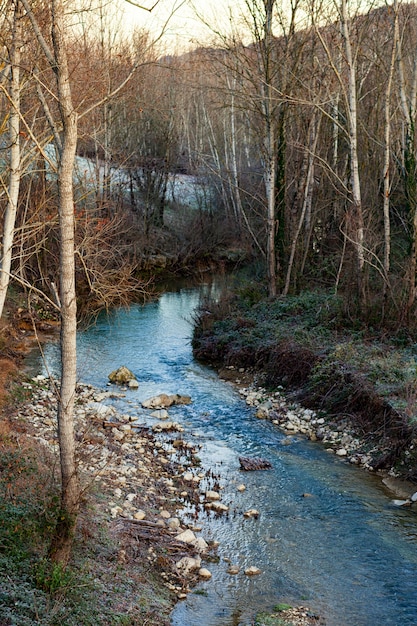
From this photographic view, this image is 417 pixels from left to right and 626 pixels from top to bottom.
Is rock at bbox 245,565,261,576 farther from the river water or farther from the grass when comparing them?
the grass

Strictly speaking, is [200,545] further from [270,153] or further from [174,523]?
[270,153]

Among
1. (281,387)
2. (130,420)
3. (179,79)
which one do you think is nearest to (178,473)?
(130,420)

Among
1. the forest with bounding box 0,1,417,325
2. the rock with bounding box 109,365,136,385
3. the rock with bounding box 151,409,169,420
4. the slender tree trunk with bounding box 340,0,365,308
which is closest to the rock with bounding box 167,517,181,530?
the forest with bounding box 0,1,417,325

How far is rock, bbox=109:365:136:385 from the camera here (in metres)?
13.7

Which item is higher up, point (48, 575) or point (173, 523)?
point (48, 575)

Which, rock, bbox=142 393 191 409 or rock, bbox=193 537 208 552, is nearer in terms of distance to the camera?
rock, bbox=193 537 208 552

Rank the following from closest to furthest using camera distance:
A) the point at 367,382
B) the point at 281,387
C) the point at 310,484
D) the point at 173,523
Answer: the point at 173,523
the point at 310,484
the point at 367,382
the point at 281,387

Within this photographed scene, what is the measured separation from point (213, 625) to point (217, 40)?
15268 mm

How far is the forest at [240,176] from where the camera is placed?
233 inches

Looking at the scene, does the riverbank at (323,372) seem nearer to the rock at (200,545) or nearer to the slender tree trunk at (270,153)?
the slender tree trunk at (270,153)

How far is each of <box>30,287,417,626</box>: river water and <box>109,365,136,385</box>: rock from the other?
0.71 ft

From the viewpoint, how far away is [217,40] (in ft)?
56.8

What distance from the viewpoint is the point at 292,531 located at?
7871mm

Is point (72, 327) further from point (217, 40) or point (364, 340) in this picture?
point (217, 40)
